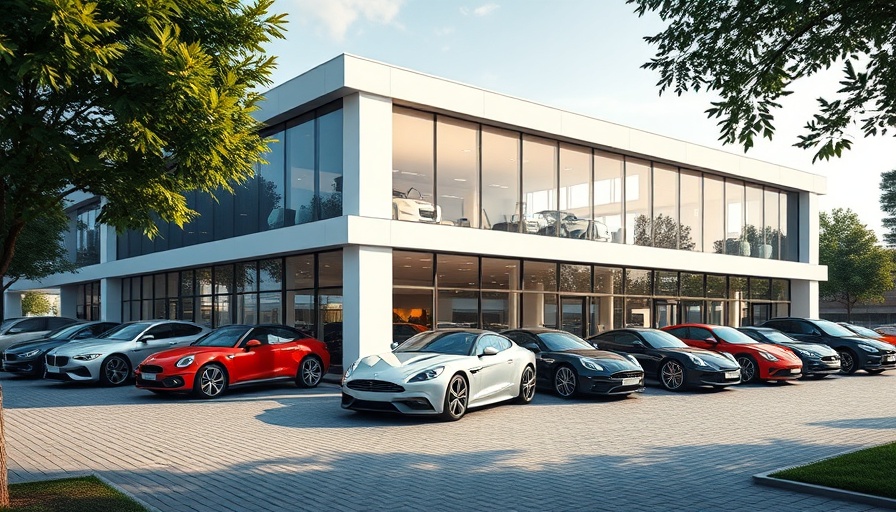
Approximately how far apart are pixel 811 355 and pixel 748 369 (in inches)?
101

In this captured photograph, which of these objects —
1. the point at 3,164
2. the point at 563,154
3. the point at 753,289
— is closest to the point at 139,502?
the point at 3,164

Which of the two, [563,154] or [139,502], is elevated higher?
[563,154]

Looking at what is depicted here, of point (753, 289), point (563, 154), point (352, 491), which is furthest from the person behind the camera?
point (753, 289)

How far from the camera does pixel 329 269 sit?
797 inches

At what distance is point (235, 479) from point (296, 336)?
9.91 m

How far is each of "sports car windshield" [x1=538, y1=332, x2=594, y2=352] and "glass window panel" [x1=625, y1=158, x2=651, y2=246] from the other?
9.91 m

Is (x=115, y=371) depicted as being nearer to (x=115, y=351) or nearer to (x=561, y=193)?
(x=115, y=351)

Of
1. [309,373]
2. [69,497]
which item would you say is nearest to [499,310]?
[309,373]

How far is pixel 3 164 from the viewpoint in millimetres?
6652

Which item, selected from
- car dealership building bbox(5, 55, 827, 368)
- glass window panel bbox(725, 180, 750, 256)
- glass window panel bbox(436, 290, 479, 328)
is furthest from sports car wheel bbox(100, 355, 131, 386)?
glass window panel bbox(725, 180, 750, 256)

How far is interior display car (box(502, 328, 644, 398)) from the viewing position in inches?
601

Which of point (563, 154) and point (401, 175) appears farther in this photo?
point (563, 154)

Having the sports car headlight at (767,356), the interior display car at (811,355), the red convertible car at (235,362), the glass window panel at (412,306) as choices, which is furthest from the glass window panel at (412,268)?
the interior display car at (811,355)

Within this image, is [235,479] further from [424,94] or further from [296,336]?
[424,94]
